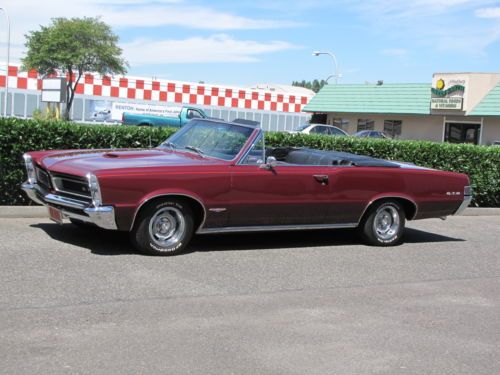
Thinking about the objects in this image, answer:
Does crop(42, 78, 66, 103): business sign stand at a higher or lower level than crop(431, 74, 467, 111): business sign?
lower

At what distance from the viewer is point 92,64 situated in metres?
35.2

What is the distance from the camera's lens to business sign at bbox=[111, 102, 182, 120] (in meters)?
29.2

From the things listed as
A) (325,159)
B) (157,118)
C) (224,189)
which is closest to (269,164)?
(224,189)

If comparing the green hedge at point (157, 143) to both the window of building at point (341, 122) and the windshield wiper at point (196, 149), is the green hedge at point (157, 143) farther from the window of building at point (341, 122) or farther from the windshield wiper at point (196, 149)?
the window of building at point (341, 122)

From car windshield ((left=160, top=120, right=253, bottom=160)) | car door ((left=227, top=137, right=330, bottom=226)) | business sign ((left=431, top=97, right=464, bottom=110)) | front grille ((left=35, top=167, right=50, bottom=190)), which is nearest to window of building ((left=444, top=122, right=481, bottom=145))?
business sign ((left=431, top=97, right=464, bottom=110))

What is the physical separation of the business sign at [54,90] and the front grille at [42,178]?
12.5 m

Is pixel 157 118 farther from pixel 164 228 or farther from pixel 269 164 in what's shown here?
pixel 164 228

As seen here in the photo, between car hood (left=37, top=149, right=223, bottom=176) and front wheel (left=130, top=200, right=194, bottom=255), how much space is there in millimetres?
459

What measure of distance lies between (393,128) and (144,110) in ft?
44.1

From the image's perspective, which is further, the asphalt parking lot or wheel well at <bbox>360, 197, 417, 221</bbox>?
wheel well at <bbox>360, 197, 417, 221</bbox>

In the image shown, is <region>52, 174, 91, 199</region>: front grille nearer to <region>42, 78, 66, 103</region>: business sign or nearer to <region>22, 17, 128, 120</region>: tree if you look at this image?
<region>42, 78, 66, 103</region>: business sign

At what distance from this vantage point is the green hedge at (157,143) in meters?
8.84

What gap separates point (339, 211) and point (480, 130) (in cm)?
2500

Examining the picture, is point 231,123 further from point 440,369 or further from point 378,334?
point 440,369
